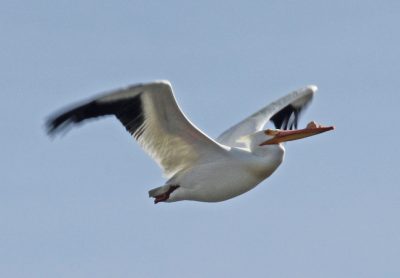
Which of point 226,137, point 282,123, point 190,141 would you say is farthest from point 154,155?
point 282,123

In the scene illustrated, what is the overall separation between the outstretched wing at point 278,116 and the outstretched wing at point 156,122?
152 centimetres

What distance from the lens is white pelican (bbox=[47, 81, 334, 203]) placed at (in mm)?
17938

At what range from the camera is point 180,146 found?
18859mm

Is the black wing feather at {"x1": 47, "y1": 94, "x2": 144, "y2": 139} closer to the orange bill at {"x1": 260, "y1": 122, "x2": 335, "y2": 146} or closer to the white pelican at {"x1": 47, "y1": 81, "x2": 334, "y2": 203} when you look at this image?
the white pelican at {"x1": 47, "y1": 81, "x2": 334, "y2": 203}

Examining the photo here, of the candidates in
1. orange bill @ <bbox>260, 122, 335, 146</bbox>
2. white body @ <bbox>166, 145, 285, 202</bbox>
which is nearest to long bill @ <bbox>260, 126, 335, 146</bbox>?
orange bill @ <bbox>260, 122, 335, 146</bbox>

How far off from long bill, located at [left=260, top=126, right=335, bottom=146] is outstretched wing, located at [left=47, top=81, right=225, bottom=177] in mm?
952

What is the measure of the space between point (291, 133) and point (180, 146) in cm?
182

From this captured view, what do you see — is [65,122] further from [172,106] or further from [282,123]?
[282,123]

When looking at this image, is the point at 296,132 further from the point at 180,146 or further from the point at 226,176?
the point at 180,146

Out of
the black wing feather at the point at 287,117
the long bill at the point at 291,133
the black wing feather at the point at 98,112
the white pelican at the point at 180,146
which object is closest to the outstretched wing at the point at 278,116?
the black wing feather at the point at 287,117

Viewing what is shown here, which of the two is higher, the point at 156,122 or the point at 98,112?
the point at 98,112

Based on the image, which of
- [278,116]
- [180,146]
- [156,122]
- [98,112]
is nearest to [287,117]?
[278,116]

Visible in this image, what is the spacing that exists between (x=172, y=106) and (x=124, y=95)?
2.16 feet

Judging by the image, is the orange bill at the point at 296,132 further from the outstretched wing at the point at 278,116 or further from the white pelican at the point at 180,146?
the outstretched wing at the point at 278,116
